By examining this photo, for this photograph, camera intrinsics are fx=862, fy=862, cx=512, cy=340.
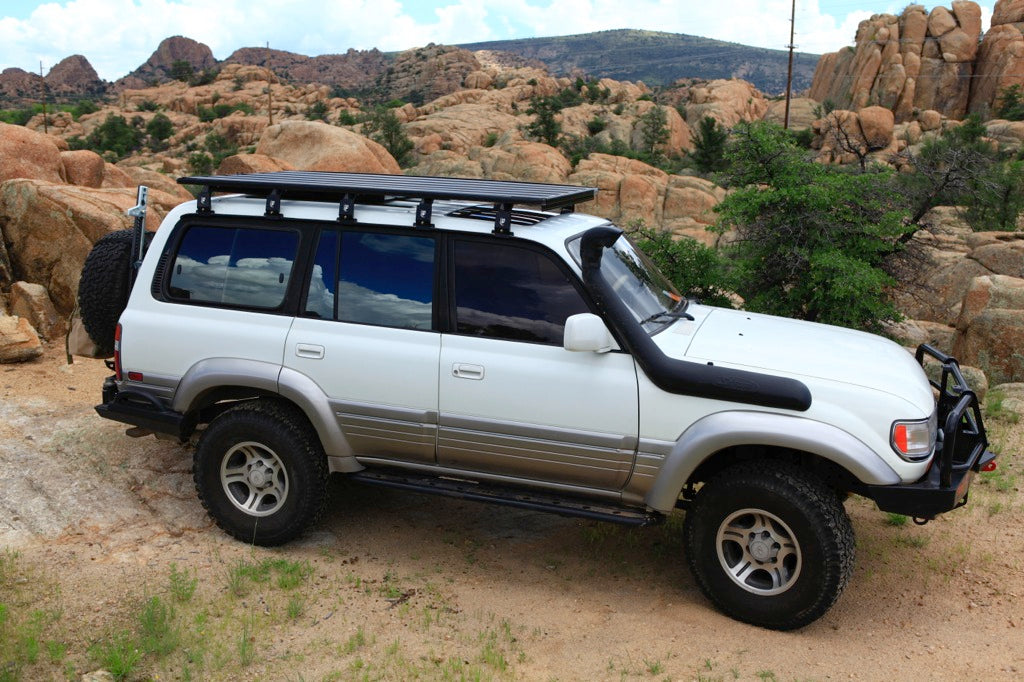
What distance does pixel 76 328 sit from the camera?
649 centimetres

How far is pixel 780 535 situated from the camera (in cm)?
425

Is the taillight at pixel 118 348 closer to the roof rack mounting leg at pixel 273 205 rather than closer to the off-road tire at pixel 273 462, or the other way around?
the off-road tire at pixel 273 462

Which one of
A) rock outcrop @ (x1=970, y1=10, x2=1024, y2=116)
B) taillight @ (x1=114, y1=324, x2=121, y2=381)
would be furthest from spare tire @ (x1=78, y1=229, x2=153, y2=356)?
rock outcrop @ (x1=970, y1=10, x2=1024, y2=116)

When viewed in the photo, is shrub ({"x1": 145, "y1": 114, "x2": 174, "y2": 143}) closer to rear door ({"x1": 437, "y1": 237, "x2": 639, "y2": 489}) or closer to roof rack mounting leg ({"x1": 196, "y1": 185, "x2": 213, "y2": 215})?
roof rack mounting leg ({"x1": 196, "y1": 185, "x2": 213, "y2": 215})

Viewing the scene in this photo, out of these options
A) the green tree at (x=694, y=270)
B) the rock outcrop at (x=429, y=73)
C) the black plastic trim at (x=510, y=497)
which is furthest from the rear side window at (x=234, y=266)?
the rock outcrop at (x=429, y=73)

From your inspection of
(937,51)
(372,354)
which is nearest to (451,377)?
(372,354)

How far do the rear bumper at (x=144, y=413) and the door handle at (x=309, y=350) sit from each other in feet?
2.90

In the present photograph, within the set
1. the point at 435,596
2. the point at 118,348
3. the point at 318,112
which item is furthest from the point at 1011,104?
the point at 118,348

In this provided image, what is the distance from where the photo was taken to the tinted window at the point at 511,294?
4461 mm

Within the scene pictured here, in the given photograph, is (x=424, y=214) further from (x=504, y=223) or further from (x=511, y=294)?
(x=511, y=294)

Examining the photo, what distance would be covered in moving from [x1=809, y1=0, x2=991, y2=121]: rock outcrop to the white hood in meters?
52.0

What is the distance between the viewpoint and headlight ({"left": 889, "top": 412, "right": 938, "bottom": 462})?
13.1 feet

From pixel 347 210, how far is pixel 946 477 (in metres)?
3.35

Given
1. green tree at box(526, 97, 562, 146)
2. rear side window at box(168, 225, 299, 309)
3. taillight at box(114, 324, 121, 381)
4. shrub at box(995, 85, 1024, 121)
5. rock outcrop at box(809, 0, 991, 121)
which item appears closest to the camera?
rear side window at box(168, 225, 299, 309)
